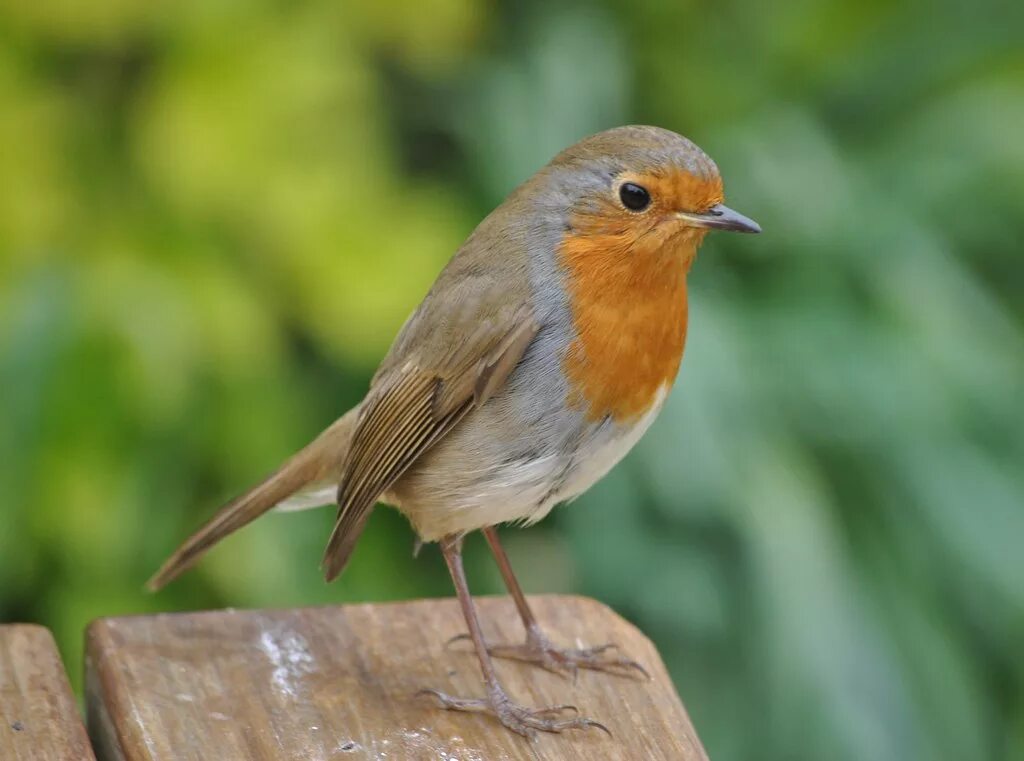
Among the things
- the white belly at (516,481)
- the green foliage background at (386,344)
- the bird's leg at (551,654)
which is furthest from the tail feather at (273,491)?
the green foliage background at (386,344)

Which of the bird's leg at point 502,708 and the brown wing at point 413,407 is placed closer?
the bird's leg at point 502,708

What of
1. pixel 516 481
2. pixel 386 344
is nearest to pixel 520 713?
pixel 516 481

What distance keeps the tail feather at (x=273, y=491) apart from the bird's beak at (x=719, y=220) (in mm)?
681

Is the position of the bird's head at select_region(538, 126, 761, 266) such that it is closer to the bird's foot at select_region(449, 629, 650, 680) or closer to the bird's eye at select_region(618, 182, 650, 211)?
the bird's eye at select_region(618, 182, 650, 211)

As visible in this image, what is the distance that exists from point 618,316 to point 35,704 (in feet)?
3.19

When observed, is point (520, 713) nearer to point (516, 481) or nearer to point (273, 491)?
point (516, 481)

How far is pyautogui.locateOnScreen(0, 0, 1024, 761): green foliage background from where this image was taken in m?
3.76

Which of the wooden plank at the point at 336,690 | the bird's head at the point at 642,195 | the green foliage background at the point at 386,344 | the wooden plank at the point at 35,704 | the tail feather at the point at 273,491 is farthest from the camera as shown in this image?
the green foliage background at the point at 386,344

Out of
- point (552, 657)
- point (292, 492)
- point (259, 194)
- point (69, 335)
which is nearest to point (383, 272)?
point (259, 194)

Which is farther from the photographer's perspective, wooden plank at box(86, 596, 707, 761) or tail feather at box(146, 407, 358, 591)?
tail feather at box(146, 407, 358, 591)

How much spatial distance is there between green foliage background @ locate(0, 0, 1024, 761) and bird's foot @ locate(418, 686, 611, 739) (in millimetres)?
1440

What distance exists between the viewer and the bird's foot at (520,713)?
2348mm

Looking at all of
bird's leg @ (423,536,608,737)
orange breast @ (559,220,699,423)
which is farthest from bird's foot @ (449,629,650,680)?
orange breast @ (559,220,699,423)

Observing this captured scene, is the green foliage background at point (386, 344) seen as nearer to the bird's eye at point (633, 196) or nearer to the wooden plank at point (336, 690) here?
the wooden plank at point (336, 690)
